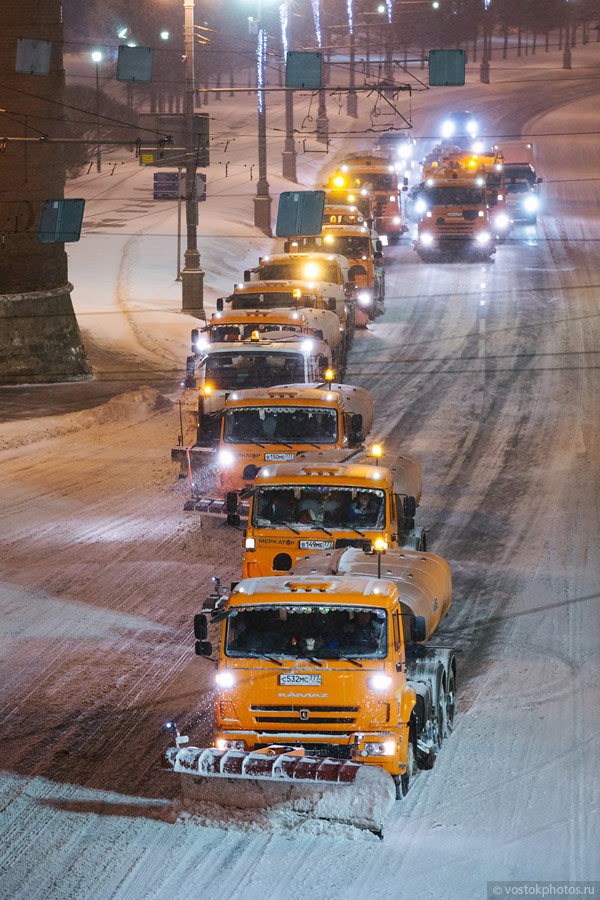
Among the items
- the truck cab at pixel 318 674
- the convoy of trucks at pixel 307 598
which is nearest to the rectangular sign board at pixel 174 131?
the convoy of trucks at pixel 307 598

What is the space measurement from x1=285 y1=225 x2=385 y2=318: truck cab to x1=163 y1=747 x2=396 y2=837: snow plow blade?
85.0 feet

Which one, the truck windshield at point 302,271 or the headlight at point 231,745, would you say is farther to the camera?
the truck windshield at point 302,271

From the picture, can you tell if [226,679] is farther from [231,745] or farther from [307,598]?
[307,598]

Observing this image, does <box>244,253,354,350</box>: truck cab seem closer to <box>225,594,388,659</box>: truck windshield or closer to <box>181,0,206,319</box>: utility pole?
<box>181,0,206,319</box>: utility pole

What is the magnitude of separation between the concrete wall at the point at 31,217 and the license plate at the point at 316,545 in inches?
670

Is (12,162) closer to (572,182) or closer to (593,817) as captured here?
(593,817)

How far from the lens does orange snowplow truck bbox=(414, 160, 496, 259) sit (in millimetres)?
43625

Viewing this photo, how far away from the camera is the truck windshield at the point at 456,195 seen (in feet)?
143

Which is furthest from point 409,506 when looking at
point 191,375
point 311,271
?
point 311,271

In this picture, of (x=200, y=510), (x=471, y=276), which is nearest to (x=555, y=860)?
(x=200, y=510)

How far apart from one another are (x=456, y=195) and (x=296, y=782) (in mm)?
35522

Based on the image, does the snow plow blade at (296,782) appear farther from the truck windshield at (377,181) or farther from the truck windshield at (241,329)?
the truck windshield at (377,181)

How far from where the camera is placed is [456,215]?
44.1 metres

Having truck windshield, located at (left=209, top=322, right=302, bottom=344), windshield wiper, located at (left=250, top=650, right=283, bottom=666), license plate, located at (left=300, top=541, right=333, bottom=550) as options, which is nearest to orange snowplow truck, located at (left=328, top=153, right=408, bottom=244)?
truck windshield, located at (left=209, top=322, right=302, bottom=344)
